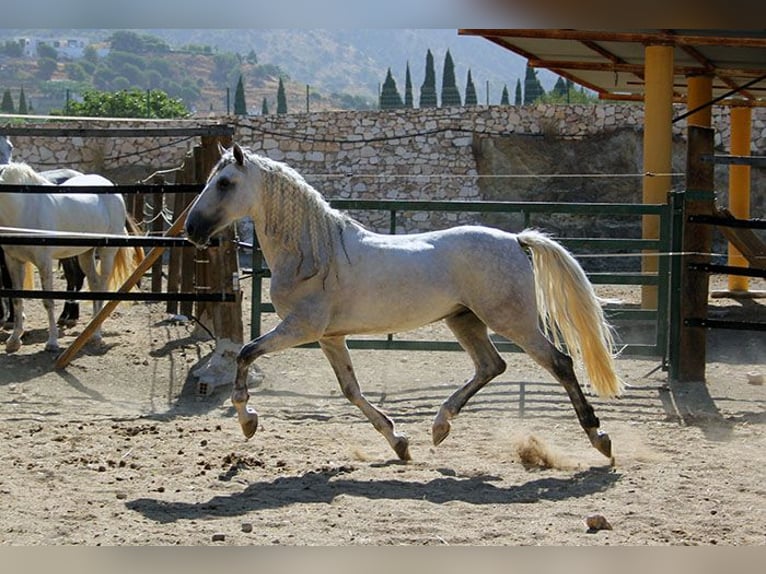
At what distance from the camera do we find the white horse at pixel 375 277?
17.9 feet

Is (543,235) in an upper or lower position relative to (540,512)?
upper

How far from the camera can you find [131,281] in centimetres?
806

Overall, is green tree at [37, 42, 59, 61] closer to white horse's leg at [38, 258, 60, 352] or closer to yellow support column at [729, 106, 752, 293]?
yellow support column at [729, 106, 752, 293]

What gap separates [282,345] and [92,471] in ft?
3.65

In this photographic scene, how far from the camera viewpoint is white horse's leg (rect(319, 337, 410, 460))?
5.59m

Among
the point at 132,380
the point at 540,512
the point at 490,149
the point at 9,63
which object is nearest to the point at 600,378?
the point at 540,512

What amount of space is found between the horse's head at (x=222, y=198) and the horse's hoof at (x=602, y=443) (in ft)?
7.04

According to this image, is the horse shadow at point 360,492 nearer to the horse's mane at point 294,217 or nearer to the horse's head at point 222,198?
the horse's mane at point 294,217

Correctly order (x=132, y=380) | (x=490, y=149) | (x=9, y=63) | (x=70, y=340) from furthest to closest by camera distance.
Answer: (x=9, y=63)
(x=490, y=149)
(x=70, y=340)
(x=132, y=380)

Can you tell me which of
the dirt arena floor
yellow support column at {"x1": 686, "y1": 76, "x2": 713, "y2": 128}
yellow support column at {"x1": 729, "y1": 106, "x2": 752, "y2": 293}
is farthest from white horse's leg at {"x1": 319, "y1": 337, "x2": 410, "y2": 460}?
yellow support column at {"x1": 729, "y1": 106, "x2": 752, "y2": 293}

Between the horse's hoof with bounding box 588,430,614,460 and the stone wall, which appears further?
the stone wall

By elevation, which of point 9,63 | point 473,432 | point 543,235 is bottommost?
point 473,432

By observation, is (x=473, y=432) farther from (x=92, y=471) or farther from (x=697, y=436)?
(x=92, y=471)

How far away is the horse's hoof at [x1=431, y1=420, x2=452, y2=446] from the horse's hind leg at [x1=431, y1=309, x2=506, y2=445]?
4 cm
